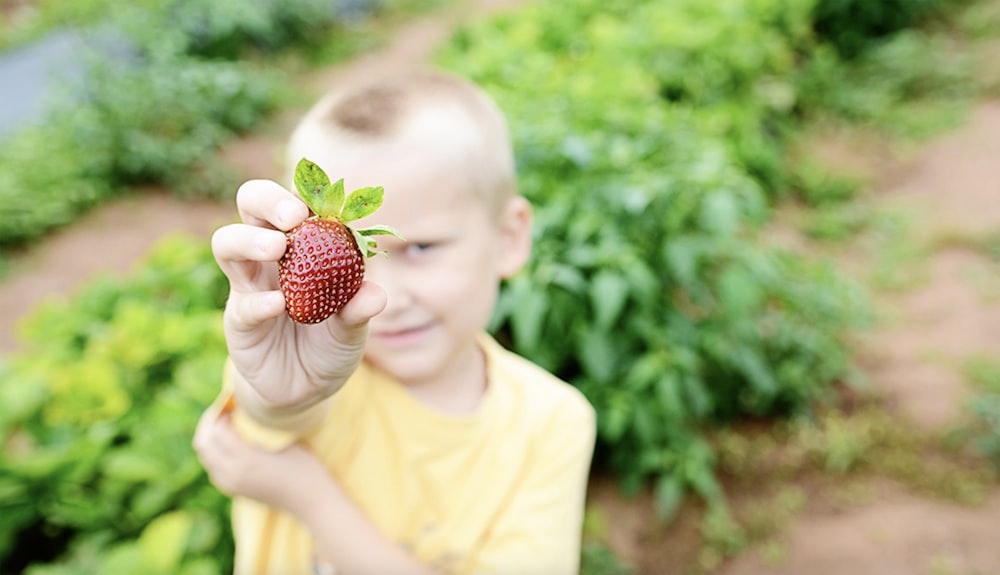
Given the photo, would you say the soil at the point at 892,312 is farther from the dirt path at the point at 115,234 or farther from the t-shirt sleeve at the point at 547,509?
the t-shirt sleeve at the point at 547,509

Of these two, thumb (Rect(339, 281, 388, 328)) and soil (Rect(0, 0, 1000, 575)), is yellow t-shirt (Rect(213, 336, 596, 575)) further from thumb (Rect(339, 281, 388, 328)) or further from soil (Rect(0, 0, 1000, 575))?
soil (Rect(0, 0, 1000, 575))

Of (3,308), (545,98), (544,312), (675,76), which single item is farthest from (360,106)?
(3,308)

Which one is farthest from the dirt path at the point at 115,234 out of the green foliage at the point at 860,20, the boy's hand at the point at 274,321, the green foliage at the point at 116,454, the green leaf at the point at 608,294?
the green foliage at the point at 860,20

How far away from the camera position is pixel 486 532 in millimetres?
1411

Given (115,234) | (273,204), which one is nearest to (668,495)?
(273,204)

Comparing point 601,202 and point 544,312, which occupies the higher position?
point 601,202

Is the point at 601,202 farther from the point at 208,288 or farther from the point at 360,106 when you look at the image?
the point at 360,106

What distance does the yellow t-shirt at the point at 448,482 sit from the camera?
4.38ft

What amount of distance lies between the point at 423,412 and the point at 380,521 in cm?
20

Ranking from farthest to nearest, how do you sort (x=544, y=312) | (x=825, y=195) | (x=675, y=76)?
1. (x=825, y=195)
2. (x=675, y=76)
3. (x=544, y=312)

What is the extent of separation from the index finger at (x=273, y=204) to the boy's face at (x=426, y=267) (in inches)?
15.1

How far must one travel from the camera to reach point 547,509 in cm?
141

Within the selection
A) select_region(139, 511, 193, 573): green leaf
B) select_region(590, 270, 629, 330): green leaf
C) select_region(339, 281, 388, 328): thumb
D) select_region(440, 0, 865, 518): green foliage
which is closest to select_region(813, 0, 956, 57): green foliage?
select_region(440, 0, 865, 518): green foliage

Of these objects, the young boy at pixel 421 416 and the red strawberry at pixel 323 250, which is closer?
the red strawberry at pixel 323 250
